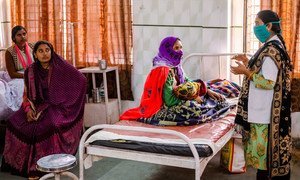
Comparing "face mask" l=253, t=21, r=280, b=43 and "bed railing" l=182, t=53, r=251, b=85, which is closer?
"face mask" l=253, t=21, r=280, b=43

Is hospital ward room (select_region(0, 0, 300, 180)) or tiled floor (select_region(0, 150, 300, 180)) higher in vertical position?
hospital ward room (select_region(0, 0, 300, 180))

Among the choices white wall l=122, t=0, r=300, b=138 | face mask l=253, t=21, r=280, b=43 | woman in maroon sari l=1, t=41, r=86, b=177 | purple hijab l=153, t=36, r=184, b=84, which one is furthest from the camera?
white wall l=122, t=0, r=300, b=138

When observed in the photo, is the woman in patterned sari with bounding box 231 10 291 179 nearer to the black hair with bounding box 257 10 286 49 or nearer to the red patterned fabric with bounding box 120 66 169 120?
the black hair with bounding box 257 10 286 49

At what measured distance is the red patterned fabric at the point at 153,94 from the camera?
3818 mm

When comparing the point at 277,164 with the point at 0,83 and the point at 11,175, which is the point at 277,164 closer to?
the point at 11,175

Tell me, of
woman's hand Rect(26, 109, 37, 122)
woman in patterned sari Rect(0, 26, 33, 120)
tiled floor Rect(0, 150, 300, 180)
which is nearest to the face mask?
tiled floor Rect(0, 150, 300, 180)

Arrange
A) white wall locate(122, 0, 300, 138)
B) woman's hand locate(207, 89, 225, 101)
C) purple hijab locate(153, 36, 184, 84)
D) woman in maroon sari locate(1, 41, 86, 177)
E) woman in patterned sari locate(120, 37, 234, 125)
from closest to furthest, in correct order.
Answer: woman in patterned sari locate(120, 37, 234, 125) < purple hijab locate(153, 36, 184, 84) < woman in maroon sari locate(1, 41, 86, 177) < woman's hand locate(207, 89, 225, 101) < white wall locate(122, 0, 300, 138)

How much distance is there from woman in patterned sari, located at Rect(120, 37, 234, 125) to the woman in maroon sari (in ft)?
2.18

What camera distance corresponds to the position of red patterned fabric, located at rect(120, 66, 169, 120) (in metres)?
3.82

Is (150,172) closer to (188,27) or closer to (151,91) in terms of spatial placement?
(151,91)

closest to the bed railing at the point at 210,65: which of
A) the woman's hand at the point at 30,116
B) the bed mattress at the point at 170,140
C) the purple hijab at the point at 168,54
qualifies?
→ the purple hijab at the point at 168,54

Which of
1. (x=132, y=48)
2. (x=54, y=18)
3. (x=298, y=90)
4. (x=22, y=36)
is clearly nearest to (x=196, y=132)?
(x=298, y=90)

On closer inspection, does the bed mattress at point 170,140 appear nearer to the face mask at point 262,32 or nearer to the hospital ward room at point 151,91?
the hospital ward room at point 151,91

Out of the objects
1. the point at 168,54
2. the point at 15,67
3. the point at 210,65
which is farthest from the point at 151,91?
the point at 15,67
